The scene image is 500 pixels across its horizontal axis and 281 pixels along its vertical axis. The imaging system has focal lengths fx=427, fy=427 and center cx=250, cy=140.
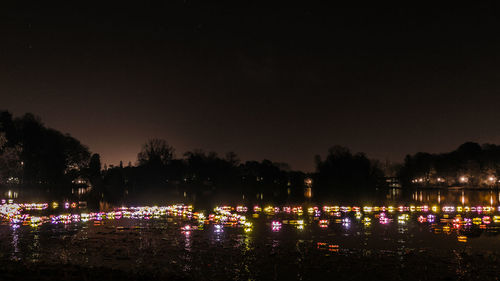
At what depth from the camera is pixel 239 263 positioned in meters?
14.0

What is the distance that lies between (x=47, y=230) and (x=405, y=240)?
17242 millimetres

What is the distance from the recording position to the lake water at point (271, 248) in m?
13.0

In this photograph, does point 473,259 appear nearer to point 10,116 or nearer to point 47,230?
point 47,230

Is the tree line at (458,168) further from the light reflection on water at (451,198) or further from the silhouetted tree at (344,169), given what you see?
the light reflection on water at (451,198)

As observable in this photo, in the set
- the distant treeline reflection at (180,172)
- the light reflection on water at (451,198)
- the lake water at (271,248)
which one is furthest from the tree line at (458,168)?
the lake water at (271,248)

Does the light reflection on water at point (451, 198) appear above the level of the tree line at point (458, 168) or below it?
below

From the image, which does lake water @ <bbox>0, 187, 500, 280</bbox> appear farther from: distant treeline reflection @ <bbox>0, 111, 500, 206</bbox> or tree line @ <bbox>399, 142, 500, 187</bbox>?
tree line @ <bbox>399, 142, 500, 187</bbox>

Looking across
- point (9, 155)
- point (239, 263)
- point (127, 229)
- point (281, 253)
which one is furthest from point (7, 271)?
point (9, 155)

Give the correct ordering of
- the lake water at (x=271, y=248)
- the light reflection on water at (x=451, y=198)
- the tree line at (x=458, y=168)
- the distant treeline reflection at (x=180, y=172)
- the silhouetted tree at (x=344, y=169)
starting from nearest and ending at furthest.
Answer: the lake water at (x=271, y=248) → the light reflection on water at (x=451, y=198) → the distant treeline reflection at (x=180, y=172) → the tree line at (x=458, y=168) → the silhouetted tree at (x=344, y=169)

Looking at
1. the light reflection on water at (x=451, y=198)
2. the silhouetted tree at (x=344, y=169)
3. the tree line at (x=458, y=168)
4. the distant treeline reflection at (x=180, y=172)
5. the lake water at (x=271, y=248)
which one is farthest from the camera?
the silhouetted tree at (x=344, y=169)

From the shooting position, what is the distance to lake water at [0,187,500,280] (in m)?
13.0

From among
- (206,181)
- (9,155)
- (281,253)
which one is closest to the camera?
(281,253)

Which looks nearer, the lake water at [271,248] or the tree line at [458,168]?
the lake water at [271,248]

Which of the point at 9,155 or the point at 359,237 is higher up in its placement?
the point at 9,155
